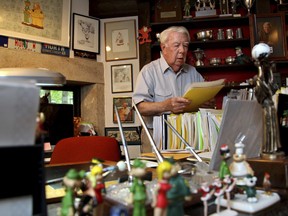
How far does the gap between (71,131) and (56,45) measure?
3.13ft

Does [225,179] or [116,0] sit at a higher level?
[116,0]

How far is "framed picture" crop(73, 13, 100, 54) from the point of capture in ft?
11.1

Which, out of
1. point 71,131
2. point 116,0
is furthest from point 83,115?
point 116,0

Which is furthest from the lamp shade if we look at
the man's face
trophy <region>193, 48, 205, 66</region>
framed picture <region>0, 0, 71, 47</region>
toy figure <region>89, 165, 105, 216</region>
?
trophy <region>193, 48, 205, 66</region>

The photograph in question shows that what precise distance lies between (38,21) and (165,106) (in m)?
2.00

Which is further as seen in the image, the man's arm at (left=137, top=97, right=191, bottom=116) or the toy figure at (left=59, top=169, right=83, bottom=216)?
the man's arm at (left=137, top=97, right=191, bottom=116)

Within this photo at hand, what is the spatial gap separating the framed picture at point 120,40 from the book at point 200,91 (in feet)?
6.56

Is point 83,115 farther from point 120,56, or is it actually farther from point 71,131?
point 120,56

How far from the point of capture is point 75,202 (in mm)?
407

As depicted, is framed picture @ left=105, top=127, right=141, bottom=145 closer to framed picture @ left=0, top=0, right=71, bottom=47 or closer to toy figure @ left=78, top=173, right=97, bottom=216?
framed picture @ left=0, top=0, right=71, bottom=47

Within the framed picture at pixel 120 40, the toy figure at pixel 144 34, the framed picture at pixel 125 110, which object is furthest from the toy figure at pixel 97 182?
the framed picture at pixel 120 40

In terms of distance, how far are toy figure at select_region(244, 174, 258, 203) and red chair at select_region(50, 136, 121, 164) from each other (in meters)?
1.21

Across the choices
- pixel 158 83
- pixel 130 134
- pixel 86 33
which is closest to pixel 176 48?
pixel 158 83

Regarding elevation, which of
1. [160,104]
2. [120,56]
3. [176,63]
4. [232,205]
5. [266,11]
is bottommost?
[232,205]
